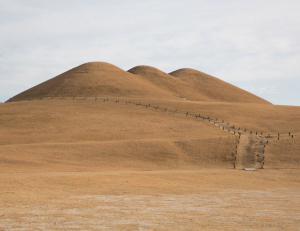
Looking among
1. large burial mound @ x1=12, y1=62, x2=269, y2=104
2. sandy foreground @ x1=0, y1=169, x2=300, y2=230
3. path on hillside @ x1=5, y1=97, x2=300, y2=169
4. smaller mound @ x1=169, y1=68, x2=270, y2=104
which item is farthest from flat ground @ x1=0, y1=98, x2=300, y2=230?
smaller mound @ x1=169, y1=68, x2=270, y2=104

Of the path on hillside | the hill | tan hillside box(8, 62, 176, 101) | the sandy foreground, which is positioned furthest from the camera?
the hill

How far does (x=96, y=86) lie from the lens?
11975 cm

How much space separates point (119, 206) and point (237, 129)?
52.4 m

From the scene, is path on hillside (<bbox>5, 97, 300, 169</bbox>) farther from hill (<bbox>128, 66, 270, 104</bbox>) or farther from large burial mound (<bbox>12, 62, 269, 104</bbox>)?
hill (<bbox>128, 66, 270, 104</bbox>)

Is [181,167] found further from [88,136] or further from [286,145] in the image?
[88,136]

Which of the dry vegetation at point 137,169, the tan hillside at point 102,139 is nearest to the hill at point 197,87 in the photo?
the dry vegetation at point 137,169

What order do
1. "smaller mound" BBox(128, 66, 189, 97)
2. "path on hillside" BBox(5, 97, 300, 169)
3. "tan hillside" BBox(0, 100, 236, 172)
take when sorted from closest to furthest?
"tan hillside" BBox(0, 100, 236, 172) → "path on hillside" BBox(5, 97, 300, 169) → "smaller mound" BBox(128, 66, 189, 97)

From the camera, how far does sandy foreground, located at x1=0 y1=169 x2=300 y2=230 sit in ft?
54.6

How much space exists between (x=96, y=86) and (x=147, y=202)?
9925 centimetres

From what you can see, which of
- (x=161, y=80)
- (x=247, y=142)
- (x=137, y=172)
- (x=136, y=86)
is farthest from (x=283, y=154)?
(x=161, y=80)

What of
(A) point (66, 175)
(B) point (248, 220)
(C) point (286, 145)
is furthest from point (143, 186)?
(C) point (286, 145)

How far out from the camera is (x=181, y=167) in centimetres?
4547

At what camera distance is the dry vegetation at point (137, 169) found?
1808 cm

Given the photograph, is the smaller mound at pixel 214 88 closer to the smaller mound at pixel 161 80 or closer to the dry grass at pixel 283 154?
the smaller mound at pixel 161 80
